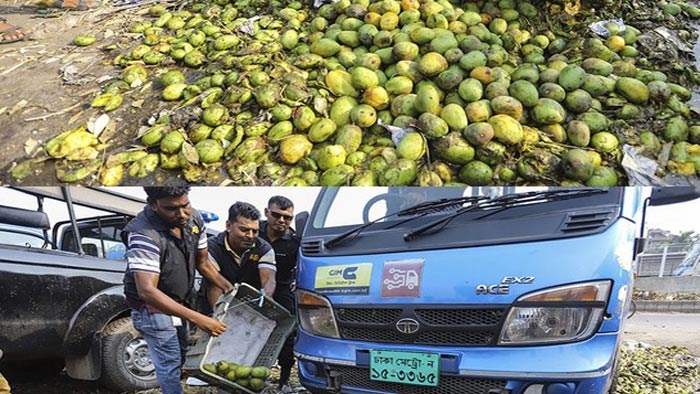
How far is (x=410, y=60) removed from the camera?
3949mm

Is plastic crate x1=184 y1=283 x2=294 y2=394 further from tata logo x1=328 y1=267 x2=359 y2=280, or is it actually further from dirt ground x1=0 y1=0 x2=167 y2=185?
dirt ground x1=0 y1=0 x2=167 y2=185

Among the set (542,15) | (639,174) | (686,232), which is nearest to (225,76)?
(542,15)

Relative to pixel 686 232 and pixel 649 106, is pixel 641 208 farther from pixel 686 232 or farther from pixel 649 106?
pixel 649 106

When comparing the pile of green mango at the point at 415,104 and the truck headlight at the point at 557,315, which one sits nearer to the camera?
the truck headlight at the point at 557,315

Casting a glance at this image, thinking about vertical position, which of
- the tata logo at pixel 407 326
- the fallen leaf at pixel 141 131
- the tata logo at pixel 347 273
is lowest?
the fallen leaf at pixel 141 131

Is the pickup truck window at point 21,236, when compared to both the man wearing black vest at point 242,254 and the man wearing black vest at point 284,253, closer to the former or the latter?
the man wearing black vest at point 242,254

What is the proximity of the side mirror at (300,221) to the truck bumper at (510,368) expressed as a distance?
0.59 m

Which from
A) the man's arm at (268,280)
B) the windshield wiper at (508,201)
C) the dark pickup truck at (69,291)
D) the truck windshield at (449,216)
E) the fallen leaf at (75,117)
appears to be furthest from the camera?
the fallen leaf at (75,117)

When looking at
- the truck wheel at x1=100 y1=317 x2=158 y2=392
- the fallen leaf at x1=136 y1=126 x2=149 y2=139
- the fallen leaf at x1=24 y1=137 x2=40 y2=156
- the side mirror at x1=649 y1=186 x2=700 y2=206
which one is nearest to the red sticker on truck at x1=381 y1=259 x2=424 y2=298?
the side mirror at x1=649 y1=186 x2=700 y2=206

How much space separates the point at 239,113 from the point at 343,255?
1.76 metres

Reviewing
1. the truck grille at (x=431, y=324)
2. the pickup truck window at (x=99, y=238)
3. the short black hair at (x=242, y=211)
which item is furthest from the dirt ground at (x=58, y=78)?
the truck grille at (x=431, y=324)

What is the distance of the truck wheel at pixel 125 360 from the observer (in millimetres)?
3051

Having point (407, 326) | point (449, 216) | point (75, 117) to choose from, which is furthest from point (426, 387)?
point (75, 117)

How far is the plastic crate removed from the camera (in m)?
2.62
